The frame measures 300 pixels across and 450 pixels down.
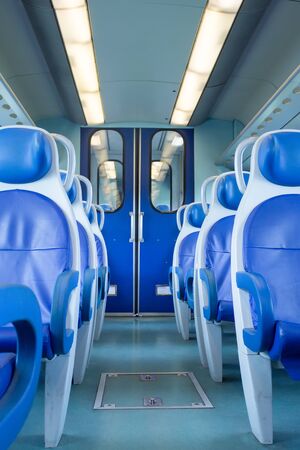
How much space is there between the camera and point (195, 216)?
4570 mm

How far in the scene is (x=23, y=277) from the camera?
2.06 m

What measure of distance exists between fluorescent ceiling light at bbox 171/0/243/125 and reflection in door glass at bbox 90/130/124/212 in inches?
38.5

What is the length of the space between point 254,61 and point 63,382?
150 inches

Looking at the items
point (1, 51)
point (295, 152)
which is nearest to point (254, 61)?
point (1, 51)

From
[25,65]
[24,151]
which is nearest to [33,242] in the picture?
[24,151]

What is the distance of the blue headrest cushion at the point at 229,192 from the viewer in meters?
2.85

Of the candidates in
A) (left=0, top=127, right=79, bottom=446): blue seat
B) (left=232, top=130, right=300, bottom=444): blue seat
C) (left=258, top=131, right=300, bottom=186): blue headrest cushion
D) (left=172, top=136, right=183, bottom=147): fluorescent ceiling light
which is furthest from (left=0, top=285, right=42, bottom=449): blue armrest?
(left=172, top=136, right=183, bottom=147): fluorescent ceiling light

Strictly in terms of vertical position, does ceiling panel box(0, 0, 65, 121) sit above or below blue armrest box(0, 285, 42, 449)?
above

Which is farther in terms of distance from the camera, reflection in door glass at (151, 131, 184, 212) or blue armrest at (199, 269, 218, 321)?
reflection in door glass at (151, 131, 184, 212)

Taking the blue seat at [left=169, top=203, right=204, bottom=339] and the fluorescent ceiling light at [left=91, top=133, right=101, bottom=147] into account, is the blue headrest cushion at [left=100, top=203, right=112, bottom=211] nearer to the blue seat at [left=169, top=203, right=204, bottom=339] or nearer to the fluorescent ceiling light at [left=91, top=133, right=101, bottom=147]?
the fluorescent ceiling light at [left=91, top=133, right=101, bottom=147]

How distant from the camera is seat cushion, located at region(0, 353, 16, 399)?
0.99 meters

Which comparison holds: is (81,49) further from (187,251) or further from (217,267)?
(217,267)

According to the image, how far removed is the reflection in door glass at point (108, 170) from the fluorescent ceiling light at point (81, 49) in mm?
528

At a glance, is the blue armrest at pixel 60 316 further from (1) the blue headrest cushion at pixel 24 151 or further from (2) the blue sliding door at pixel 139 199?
(2) the blue sliding door at pixel 139 199
